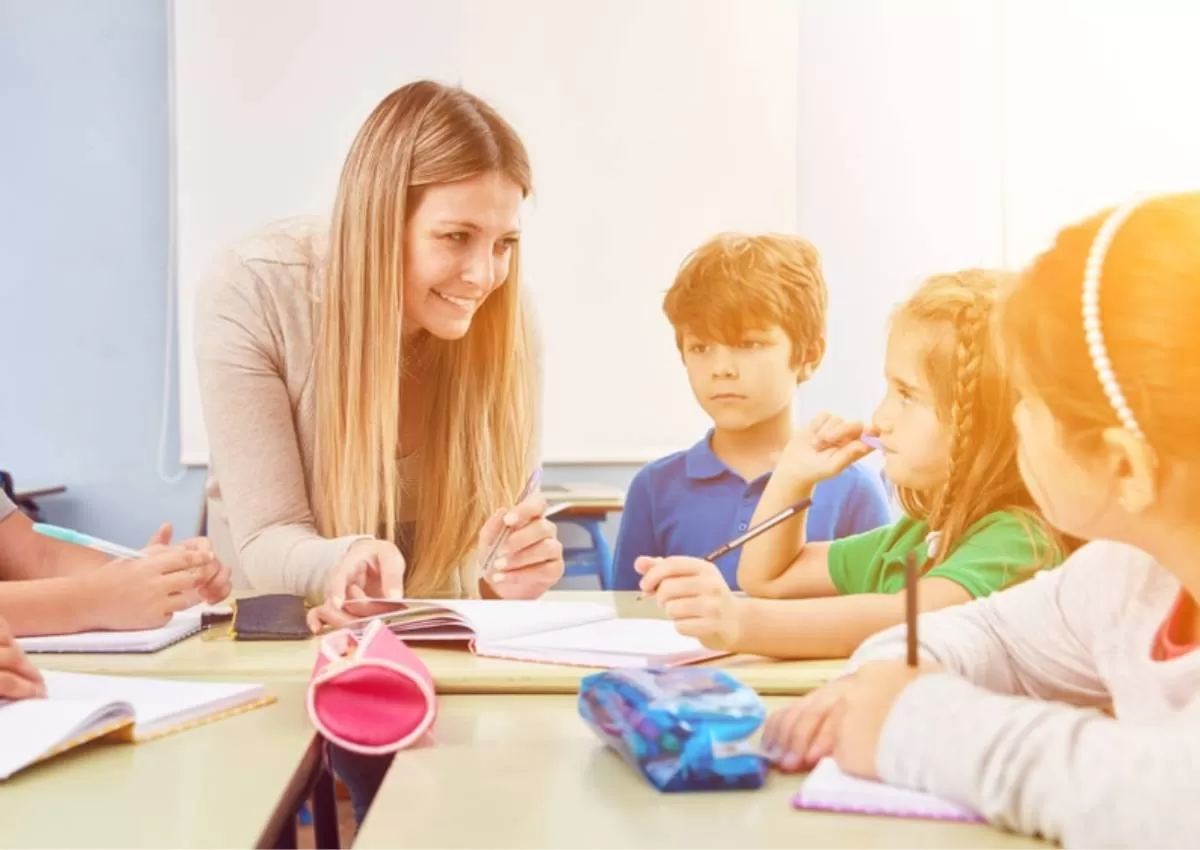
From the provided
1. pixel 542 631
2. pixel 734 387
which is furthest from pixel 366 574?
pixel 734 387

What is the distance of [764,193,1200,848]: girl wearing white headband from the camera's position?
67cm

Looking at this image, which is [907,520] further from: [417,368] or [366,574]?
[417,368]

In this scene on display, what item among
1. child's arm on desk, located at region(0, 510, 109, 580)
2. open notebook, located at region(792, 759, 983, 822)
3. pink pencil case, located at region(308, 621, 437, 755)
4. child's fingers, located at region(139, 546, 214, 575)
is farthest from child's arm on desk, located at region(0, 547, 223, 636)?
open notebook, located at region(792, 759, 983, 822)

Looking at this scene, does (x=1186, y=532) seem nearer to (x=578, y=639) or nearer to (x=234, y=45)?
(x=578, y=639)

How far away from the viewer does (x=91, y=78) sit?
2.65 meters

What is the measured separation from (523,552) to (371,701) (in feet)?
2.47

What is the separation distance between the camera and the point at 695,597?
3.80 ft

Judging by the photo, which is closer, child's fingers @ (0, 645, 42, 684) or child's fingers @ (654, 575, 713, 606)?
child's fingers @ (0, 645, 42, 684)

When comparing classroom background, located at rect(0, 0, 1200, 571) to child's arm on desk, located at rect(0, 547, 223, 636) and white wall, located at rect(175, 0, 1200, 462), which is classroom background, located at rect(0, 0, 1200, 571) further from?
child's arm on desk, located at rect(0, 547, 223, 636)

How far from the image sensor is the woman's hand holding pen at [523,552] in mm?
1669

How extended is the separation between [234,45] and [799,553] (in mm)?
1384

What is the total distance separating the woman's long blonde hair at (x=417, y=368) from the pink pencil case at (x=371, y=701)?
38.2 inches

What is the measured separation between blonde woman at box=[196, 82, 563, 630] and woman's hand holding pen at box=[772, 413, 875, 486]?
1.09 ft

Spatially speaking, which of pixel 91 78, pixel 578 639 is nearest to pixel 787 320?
pixel 578 639
